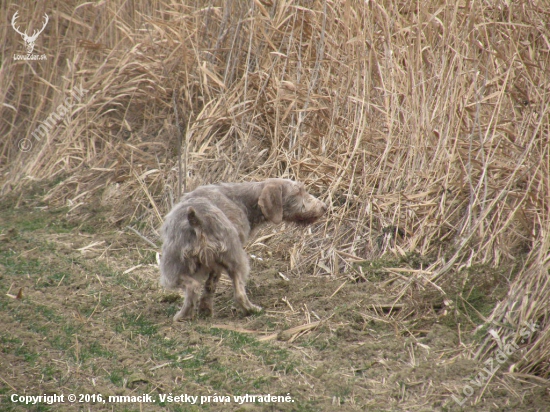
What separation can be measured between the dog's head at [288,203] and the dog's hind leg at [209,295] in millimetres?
991

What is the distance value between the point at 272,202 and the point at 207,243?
1265mm

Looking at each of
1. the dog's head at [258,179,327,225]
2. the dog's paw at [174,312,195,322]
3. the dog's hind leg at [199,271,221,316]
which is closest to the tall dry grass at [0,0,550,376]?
the dog's head at [258,179,327,225]

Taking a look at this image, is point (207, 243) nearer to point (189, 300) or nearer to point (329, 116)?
point (189, 300)

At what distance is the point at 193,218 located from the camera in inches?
225

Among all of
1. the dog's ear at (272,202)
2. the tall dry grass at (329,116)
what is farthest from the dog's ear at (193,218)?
the tall dry grass at (329,116)

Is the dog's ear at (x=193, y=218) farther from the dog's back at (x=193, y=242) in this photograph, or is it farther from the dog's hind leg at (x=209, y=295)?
the dog's hind leg at (x=209, y=295)

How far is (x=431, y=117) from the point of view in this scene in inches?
276

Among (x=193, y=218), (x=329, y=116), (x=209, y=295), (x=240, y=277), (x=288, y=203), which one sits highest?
(x=329, y=116)

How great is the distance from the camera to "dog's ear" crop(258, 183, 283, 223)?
6.81 m

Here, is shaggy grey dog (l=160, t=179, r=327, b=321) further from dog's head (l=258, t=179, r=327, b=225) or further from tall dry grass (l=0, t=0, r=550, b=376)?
tall dry grass (l=0, t=0, r=550, b=376)

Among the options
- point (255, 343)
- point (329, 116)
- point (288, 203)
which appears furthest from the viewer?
point (329, 116)

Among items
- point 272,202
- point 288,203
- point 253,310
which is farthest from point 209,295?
point 288,203

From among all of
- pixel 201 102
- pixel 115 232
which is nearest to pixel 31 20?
pixel 201 102

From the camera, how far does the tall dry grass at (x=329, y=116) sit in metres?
6.06
